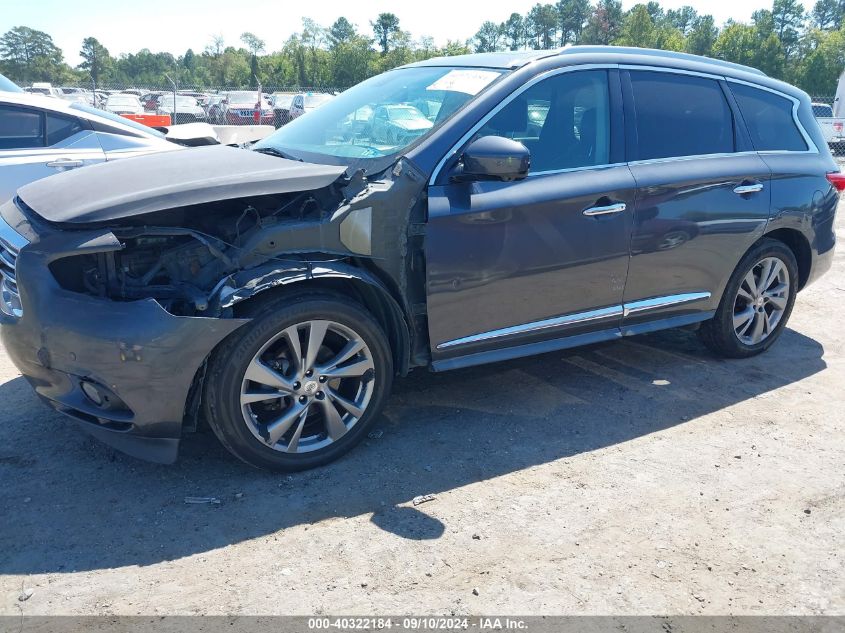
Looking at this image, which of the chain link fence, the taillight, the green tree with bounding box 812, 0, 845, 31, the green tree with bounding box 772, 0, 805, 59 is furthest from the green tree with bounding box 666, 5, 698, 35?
the taillight

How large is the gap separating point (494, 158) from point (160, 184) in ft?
5.01

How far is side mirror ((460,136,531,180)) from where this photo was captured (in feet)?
11.6

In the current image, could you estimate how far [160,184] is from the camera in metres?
3.29

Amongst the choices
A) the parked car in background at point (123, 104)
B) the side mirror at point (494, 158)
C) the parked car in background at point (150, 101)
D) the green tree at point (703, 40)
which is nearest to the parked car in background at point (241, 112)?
the parked car in background at point (123, 104)

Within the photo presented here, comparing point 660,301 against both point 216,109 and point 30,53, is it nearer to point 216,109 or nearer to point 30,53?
point 216,109

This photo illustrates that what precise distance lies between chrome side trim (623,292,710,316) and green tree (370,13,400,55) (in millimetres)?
94326

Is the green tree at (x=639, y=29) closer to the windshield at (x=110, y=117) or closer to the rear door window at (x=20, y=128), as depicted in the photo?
the windshield at (x=110, y=117)

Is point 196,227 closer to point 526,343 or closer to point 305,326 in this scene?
point 305,326

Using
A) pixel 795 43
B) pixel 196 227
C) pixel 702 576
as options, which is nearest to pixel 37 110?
pixel 196 227

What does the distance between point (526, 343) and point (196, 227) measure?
1831 millimetres

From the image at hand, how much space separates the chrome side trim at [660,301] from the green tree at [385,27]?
9433 cm

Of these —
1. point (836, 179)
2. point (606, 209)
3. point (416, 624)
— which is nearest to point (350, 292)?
point (606, 209)

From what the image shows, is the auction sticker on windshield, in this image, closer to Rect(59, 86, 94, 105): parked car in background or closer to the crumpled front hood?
the crumpled front hood

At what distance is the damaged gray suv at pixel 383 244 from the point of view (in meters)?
3.15
